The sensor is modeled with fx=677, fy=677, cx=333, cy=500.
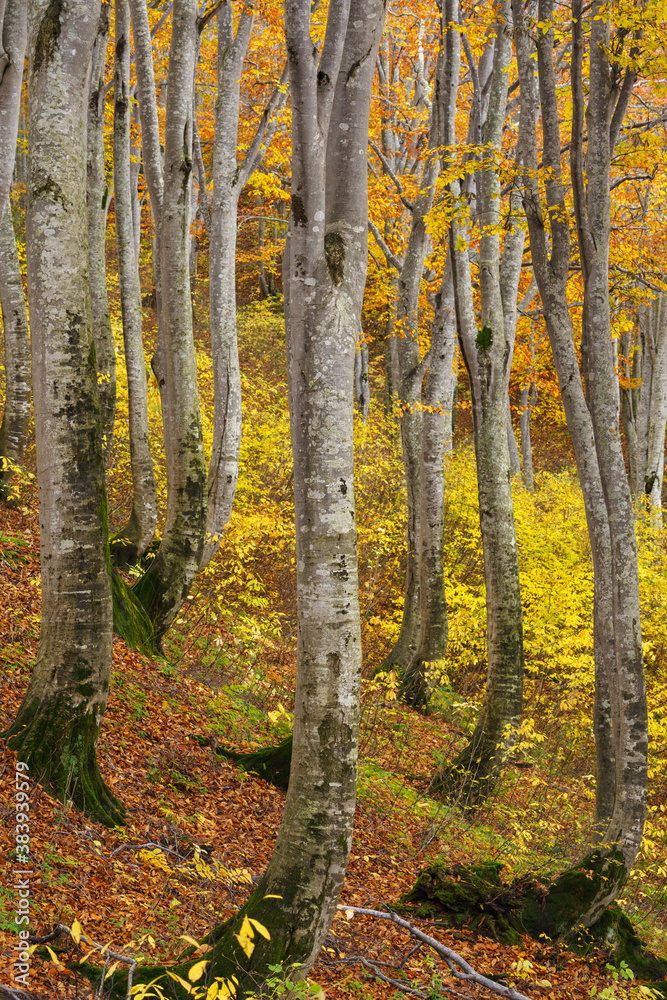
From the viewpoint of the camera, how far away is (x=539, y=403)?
1171 inches

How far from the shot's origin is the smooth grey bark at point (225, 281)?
7.87 meters

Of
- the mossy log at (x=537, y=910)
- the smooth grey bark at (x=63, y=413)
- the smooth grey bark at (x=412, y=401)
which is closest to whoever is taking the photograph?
the smooth grey bark at (x=63, y=413)

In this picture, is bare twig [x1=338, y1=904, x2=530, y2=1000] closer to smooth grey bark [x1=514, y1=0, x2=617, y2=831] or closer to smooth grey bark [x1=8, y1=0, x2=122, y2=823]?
smooth grey bark [x1=8, y1=0, x2=122, y2=823]

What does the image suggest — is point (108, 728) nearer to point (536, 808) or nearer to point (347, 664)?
point (347, 664)

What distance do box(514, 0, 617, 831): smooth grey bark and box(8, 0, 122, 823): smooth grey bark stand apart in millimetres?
3933

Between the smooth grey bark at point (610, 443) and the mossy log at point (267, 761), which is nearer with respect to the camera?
the smooth grey bark at point (610, 443)

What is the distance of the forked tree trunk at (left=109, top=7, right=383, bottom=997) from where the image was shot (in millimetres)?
3000

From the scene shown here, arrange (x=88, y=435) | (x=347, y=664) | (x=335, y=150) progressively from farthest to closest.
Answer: (x=88, y=435) → (x=335, y=150) → (x=347, y=664)

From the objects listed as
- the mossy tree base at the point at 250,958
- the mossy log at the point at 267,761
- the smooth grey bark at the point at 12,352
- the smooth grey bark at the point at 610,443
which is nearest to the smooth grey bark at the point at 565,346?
the smooth grey bark at the point at 610,443

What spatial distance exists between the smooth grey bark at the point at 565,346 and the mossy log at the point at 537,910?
→ 3.09ft

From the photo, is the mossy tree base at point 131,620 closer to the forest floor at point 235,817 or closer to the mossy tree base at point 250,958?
the forest floor at point 235,817

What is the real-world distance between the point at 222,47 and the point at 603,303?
19.2ft

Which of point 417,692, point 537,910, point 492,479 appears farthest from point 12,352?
point 537,910

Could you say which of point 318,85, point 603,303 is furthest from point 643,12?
point 318,85
